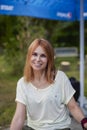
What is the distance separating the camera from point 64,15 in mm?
8516

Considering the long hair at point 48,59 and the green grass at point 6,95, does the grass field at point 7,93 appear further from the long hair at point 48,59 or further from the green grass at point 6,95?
the long hair at point 48,59

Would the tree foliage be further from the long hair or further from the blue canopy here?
the long hair

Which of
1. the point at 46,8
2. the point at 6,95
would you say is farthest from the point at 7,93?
the point at 46,8

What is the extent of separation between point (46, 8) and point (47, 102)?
5.01 metres

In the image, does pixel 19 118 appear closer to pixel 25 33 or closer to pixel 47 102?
pixel 47 102

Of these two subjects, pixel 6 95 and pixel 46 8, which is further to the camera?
pixel 6 95

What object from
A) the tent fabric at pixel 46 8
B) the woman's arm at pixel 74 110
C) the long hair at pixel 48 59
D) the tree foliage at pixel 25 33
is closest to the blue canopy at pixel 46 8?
the tent fabric at pixel 46 8

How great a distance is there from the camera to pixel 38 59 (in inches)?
143

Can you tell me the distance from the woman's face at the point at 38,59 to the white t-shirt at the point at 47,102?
5.9 inches

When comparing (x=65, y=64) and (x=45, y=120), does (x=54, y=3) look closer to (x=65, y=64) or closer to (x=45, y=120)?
(x=45, y=120)

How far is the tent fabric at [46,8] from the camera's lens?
776cm

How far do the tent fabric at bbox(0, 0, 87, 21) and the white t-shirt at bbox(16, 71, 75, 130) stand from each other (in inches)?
167

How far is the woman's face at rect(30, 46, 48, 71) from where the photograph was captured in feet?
11.9

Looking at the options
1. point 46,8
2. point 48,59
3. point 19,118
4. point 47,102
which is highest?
point 46,8
